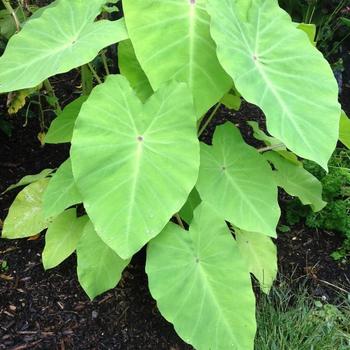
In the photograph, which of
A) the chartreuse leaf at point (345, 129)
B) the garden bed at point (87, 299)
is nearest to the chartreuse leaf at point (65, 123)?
the garden bed at point (87, 299)

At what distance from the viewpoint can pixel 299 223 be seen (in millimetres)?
2246

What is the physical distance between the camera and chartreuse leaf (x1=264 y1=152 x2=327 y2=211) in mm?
1981

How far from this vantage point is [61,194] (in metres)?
1.61

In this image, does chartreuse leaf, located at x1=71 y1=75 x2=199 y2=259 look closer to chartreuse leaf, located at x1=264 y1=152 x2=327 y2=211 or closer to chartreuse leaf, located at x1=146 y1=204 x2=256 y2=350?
chartreuse leaf, located at x1=146 y1=204 x2=256 y2=350

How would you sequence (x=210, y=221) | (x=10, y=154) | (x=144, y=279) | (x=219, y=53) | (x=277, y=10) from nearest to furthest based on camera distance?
(x=219, y=53)
(x=210, y=221)
(x=277, y=10)
(x=144, y=279)
(x=10, y=154)

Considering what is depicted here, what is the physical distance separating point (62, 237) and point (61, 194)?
0.72 ft

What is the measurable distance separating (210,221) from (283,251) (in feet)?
2.25

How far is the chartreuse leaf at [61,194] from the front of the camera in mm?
1583

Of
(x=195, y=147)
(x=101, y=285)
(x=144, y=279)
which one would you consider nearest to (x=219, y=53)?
(x=195, y=147)

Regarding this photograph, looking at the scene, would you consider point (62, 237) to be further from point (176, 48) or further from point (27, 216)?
point (176, 48)

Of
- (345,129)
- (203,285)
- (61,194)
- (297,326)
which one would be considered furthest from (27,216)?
(345,129)

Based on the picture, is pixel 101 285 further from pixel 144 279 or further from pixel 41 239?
pixel 41 239

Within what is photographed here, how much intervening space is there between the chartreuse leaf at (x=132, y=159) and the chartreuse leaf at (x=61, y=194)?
0.19 meters

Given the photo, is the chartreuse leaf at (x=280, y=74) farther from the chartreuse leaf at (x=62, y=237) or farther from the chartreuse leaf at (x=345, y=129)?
the chartreuse leaf at (x=62, y=237)
